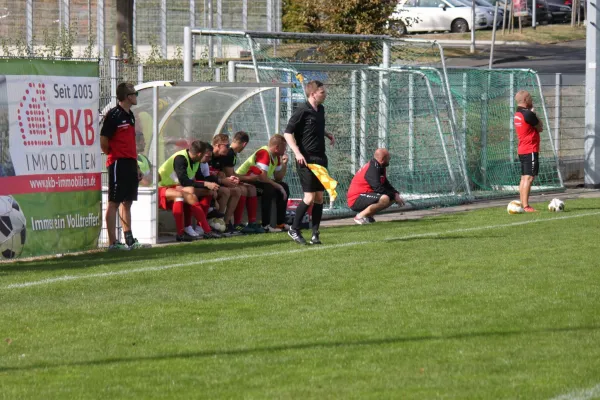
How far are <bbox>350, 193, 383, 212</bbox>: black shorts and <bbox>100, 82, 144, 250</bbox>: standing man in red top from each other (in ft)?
13.8

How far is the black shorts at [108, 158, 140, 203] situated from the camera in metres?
13.6

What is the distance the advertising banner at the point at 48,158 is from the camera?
12.4 m

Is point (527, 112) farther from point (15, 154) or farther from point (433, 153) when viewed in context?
point (15, 154)

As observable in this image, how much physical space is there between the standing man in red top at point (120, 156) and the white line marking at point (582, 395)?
8164 mm

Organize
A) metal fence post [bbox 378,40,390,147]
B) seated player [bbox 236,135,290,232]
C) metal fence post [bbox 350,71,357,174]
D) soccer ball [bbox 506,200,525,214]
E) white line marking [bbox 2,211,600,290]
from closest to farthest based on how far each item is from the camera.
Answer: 1. white line marking [bbox 2,211,600,290]
2. seated player [bbox 236,135,290,232]
3. soccer ball [bbox 506,200,525,214]
4. metal fence post [bbox 350,71,357,174]
5. metal fence post [bbox 378,40,390,147]

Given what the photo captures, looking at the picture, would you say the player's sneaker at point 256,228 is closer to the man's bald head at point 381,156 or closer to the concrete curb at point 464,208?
the concrete curb at point 464,208

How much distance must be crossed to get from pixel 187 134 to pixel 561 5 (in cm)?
3802

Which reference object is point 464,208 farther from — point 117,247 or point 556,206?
point 117,247

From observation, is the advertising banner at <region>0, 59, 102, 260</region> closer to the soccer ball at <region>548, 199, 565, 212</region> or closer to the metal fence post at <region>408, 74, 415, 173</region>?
the soccer ball at <region>548, 199, 565, 212</region>

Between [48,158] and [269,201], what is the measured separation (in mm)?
3872

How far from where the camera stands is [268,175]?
1630 cm

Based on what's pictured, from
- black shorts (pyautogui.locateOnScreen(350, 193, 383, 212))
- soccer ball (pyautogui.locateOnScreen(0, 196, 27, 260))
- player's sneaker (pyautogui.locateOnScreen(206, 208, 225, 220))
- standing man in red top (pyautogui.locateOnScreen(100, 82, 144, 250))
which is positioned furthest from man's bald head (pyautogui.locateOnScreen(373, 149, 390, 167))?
soccer ball (pyautogui.locateOnScreen(0, 196, 27, 260))

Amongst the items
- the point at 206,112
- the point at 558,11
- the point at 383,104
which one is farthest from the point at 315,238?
the point at 558,11

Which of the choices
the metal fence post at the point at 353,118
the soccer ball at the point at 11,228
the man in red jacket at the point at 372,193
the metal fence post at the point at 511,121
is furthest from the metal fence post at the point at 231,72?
the metal fence post at the point at 511,121
